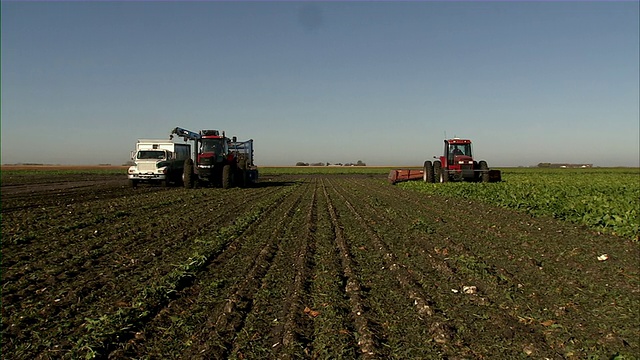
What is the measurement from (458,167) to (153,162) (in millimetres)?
17549

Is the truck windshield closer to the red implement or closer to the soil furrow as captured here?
the red implement

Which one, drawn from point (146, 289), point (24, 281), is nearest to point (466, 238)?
point (146, 289)

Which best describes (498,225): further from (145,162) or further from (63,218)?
(145,162)

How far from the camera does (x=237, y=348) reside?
461 cm

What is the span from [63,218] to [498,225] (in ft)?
39.9

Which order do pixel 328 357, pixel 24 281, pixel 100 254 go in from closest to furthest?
pixel 328 357 < pixel 24 281 < pixel 100 254

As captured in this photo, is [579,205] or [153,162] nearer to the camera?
[579,205]

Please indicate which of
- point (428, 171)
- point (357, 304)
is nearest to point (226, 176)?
point (428, 171)

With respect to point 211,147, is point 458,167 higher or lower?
lower

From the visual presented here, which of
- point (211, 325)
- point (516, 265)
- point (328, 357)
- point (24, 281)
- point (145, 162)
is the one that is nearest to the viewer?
point (328, 357)

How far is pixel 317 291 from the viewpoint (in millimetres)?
6539

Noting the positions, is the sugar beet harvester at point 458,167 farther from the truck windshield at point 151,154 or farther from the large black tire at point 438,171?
the truck windshield at point 151,154

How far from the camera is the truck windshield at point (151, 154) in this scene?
26.7 metres

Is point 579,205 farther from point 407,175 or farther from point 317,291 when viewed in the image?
point 407,175
